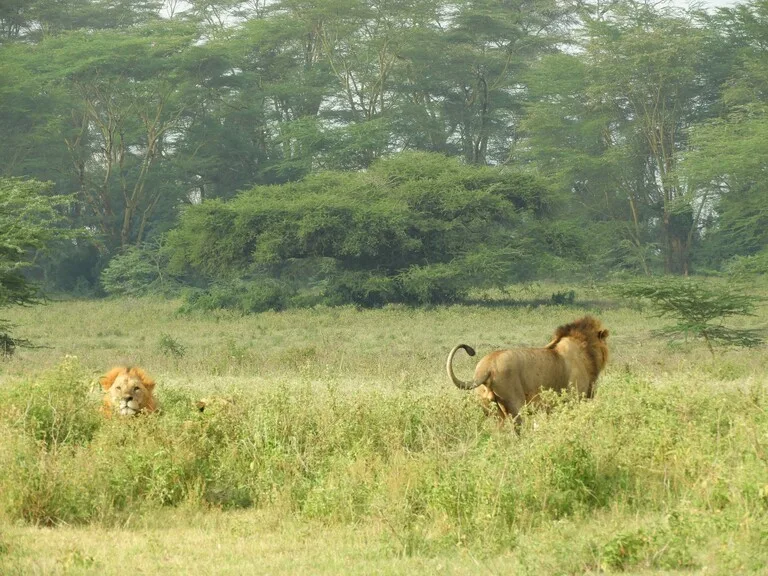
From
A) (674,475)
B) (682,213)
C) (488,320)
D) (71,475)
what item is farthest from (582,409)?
(682,213)

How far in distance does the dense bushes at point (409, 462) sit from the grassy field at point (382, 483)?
2 centimetres

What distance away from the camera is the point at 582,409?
25.6ft

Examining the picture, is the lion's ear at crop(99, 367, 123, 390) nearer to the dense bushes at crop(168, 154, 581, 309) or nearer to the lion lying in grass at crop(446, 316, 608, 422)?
the lion lying in grass at crop(446, 316, 608, 422)

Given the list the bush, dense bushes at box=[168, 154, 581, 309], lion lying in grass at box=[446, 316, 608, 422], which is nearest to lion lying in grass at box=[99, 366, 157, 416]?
A: lion lying in grass at box=[446, 316, 608, 422]

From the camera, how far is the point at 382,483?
7152 mm

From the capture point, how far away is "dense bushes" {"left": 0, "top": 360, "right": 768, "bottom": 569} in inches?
261

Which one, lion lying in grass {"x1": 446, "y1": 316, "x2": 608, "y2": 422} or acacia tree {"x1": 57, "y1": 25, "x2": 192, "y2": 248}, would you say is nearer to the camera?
lion lying in grass {"x1": 446, "y1": 316, "x2": 608, "y2": 422}

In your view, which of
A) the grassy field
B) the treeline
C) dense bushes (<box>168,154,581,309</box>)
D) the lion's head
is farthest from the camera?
the treeline

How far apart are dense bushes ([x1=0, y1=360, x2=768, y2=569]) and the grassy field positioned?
2 centimetres

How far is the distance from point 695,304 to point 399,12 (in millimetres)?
28150

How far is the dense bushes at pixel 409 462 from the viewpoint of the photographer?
6.64 m

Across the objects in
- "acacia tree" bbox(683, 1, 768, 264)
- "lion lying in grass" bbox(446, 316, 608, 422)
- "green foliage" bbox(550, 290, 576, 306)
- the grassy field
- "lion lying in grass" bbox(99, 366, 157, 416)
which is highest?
"acacia tree" bbox(683, 1, 768, 264)

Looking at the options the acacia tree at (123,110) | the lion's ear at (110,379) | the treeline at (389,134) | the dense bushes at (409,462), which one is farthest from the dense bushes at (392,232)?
the dense bushes at (409,462)

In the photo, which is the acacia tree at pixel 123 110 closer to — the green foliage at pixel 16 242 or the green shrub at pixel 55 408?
the green foliage at pixel 16 242
